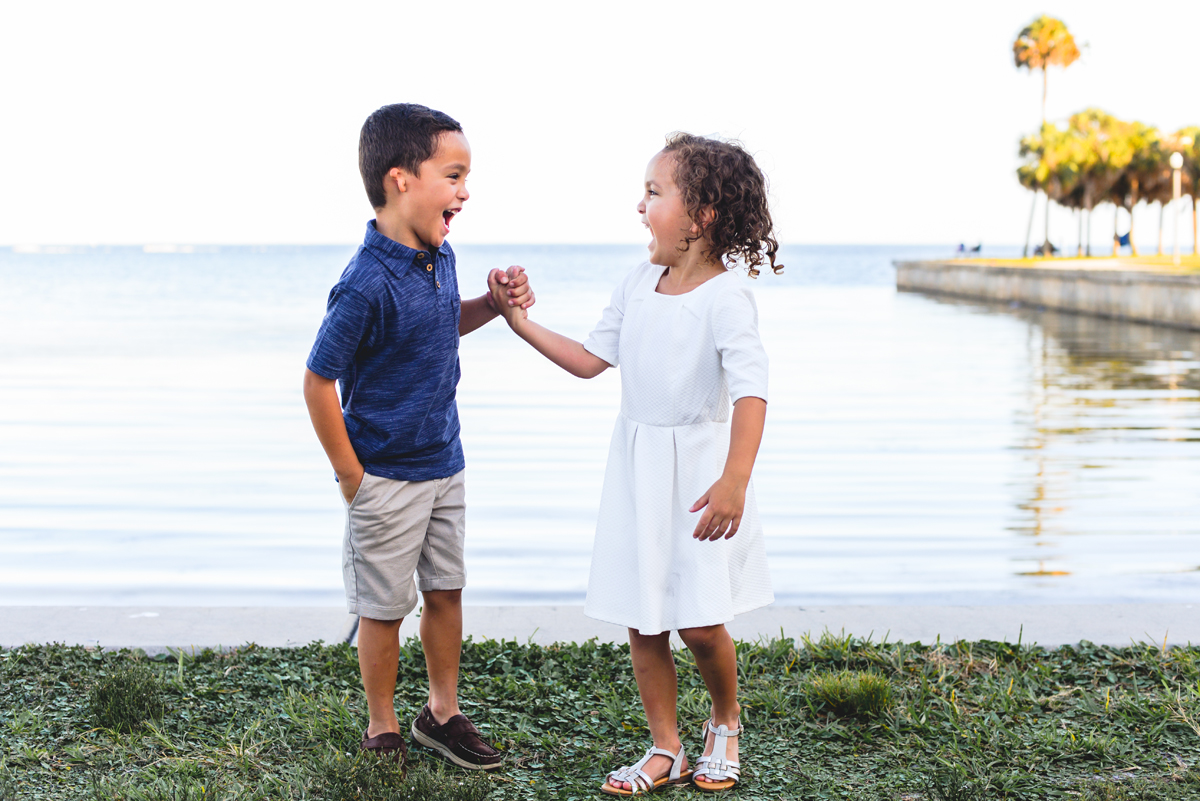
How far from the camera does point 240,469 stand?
7.63 m

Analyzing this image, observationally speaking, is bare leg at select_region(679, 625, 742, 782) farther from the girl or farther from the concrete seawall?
the concrete seawall

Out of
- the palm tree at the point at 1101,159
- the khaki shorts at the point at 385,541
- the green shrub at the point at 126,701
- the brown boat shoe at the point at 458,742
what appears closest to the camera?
the khaki shorts at the point at 385,541

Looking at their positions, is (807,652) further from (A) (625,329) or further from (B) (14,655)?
(B) (14,655)

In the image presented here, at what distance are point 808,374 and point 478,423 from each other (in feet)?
18.1

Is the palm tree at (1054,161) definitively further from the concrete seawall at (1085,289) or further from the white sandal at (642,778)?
the white sandal at (642,778)

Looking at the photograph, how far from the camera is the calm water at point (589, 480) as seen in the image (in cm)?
506

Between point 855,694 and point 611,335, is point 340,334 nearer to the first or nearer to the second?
point 611,335

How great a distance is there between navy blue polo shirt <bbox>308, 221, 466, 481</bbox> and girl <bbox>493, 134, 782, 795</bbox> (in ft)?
1.52

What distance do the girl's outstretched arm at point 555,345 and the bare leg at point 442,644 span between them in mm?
680

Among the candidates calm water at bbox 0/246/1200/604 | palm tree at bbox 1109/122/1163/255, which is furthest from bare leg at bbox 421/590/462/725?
palm tree at bbox 1109/122/1163/255

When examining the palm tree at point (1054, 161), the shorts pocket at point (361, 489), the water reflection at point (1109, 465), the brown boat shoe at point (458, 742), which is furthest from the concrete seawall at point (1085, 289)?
the shorts pocket at point (361, 489)

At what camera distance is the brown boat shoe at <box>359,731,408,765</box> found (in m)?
2.88

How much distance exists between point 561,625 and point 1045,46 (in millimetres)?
62573

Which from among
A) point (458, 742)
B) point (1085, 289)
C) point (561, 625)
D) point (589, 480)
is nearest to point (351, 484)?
point (458, 742)
